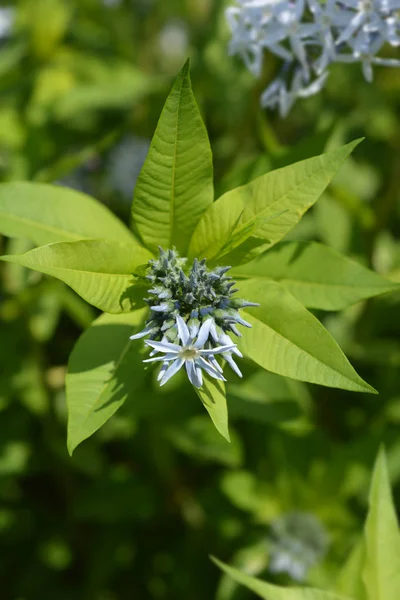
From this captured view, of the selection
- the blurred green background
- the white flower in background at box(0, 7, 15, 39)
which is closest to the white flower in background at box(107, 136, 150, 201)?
the blurred green background

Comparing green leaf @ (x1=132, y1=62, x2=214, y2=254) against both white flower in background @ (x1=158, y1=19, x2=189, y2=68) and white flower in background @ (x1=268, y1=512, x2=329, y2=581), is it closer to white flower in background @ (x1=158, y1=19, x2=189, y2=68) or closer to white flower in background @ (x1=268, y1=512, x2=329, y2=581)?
white flower in background @ (x1=268, y1=512, x2=329, y2=581)

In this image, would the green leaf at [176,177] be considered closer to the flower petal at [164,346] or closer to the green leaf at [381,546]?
the flower petal at [164,346]

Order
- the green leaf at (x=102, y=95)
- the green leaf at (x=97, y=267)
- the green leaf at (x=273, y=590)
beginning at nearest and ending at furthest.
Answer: the green leaf at (x=97, y=267) → the green leaf at (x=273, y=590) → the green leaf at (x=102, y=95)

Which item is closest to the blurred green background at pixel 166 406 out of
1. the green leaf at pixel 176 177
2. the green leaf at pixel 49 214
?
the green leaf at pixel 49 214

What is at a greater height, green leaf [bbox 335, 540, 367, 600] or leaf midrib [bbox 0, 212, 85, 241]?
leaf midrib [bbox 0, 212, 85, 241]

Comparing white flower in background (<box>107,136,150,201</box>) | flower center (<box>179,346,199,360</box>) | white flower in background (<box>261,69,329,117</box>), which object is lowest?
white flower in background (<box>107,136,150,201</box>)

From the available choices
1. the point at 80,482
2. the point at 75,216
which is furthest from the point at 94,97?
the point at 80,482
